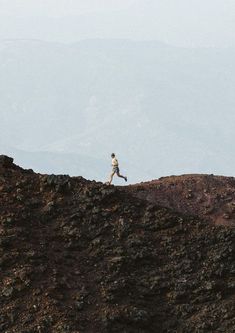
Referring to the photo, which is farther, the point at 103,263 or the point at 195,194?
the point at 195,194

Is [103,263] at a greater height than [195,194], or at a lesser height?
lesser

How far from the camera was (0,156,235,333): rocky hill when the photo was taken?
22125 mm

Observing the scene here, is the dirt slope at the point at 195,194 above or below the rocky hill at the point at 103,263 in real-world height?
above

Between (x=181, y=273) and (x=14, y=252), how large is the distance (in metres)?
7.00

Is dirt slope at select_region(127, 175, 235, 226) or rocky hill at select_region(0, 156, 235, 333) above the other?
dirt slope at select_region(127, 175, 235, 226)

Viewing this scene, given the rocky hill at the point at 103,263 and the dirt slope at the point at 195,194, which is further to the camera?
the dirt slope at the point at 195,194

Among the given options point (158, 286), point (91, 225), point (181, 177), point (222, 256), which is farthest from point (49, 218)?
point (181, 177)

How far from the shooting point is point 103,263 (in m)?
25.0

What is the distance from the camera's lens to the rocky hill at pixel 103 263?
72.6 feet

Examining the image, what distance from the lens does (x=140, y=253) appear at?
83.5ft

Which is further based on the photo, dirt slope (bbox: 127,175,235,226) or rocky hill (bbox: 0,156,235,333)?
dirt slope (bbox: 127,175,235,226)

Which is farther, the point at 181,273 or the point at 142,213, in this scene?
the point at 142,213

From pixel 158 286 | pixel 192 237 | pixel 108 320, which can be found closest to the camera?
pixel 108 320

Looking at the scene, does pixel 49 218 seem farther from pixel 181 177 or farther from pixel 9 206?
pixel 181 177
